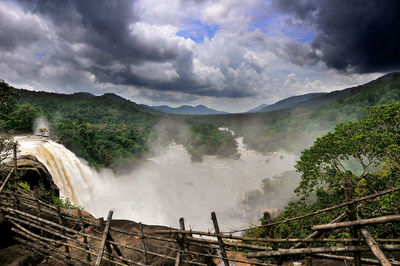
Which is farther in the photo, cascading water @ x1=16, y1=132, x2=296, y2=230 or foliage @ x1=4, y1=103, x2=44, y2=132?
foliage @ x1=4, y1=103, x2=44, y2=132

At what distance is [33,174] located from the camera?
10.9 metres

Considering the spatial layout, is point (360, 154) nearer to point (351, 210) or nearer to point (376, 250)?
point (351, 210)

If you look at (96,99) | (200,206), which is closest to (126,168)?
(200,206)

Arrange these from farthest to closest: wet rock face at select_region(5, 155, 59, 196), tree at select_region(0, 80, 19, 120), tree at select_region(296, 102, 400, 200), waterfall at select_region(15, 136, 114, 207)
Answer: waterfall at select_region(15, 136, 114, 207) < wet rock face at select_region(5, 155, 59, 196) < tree at select_region(0, 80, 19, 120) < tree at select_region(296, 102, 400, 200)

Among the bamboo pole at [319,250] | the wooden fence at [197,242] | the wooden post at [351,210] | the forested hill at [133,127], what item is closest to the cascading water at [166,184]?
the forested hill at [133,127]

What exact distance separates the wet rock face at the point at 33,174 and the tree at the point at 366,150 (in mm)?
14359

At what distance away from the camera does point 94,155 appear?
3309cm

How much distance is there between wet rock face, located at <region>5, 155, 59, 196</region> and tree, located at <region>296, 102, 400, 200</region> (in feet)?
47.1

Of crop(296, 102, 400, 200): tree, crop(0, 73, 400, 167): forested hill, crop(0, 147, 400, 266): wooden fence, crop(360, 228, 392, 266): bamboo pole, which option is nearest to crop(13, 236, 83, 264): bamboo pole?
crop(0, 147, 400, 266): wooden fence

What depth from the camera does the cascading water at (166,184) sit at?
16592 mm

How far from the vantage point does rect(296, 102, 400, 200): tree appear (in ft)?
29.4

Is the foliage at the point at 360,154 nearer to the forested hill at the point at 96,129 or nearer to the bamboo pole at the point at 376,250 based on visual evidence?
the bamboo pole at the point at 376,250

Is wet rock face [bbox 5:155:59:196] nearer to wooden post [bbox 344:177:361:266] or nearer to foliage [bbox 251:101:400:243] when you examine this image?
wooden post [bbox 344:177:361:266]

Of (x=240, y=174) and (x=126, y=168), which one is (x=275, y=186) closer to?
(x=240, y=174)
